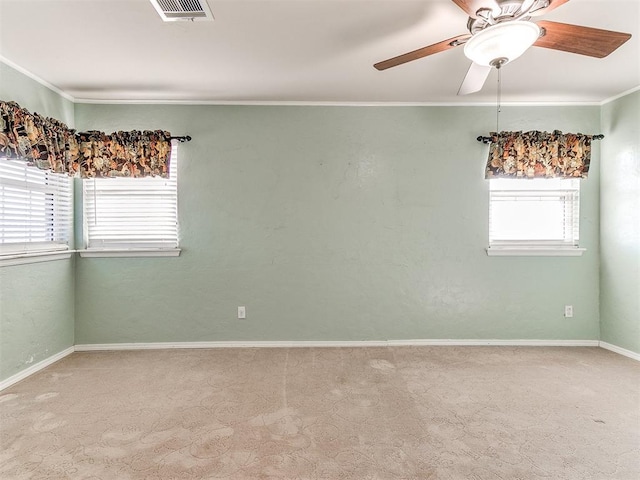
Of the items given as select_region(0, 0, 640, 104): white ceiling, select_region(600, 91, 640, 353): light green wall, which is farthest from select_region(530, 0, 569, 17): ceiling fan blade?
select_region(600, 91, 640, 353): light green wall

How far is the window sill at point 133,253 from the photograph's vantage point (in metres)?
3.30

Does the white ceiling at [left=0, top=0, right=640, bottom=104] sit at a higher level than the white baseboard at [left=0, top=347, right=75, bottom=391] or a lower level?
higher

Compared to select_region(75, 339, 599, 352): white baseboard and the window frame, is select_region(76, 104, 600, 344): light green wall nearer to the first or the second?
select_region(75, 339, 599, 352): white baseboard

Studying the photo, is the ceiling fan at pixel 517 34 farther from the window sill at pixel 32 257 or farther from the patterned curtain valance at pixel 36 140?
the window sill at pixel 32 257

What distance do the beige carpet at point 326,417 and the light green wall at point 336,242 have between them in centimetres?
40

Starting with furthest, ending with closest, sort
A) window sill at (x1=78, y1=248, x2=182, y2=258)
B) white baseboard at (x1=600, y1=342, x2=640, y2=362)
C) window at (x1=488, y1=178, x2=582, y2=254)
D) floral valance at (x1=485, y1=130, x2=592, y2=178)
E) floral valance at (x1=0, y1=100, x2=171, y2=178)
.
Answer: window at (x1=488, y1=178, x2=582, y2=254) → window sill at (x1=78, y1=248, x2=182, y2=258) → floral valance at (x1=485, y1=130, x2=592, y2=178) → white baseboard at (x1=600, y1=342, x2=640, y2=362) → floral valance at (x1=0, y1=100, x2=171, y2=178)

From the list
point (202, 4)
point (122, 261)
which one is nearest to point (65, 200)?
point (122, 261)

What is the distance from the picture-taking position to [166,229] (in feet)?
11.0

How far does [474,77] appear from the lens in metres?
2.11

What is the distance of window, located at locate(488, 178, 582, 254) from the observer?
344 cm

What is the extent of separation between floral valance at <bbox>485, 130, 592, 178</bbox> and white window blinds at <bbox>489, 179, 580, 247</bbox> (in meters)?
0.23

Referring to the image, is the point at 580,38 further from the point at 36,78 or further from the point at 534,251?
the point at 36,78

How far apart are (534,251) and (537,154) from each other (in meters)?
0.97

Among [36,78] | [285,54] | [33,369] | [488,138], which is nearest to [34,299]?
[33,369]
